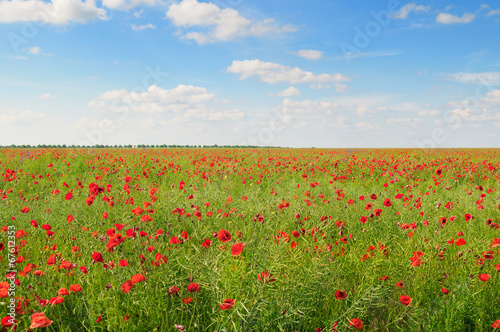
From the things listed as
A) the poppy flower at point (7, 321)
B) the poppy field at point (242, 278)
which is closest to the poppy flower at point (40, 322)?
the poppy field at point (242, 278)

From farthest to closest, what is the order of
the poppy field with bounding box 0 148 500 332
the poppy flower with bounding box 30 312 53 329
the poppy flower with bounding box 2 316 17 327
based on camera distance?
1. the poppy field with bounding box 0 148 500 332
2. the poppy flower with bounding box 2 316 17 327
3. the poppy flower with bounding box 30 312 53 329

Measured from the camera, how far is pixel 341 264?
8.62 feet

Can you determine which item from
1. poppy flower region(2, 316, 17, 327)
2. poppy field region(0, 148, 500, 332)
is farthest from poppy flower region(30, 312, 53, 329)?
poppy flower region(2, 316, 17, 327)

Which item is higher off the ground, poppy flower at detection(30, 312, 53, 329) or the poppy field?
poppy flower at detection(30, 312, 53, 329)

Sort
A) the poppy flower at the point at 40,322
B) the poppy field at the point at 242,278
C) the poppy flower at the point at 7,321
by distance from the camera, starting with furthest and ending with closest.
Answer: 1. the poppy field at the point at 242,278
2. the poppy flower at the point at 7,321
3. the poppy flower at the point at 40,322

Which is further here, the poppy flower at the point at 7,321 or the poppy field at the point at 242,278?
the poppy field at the point at 242,278

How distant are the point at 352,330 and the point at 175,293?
44.2 inches

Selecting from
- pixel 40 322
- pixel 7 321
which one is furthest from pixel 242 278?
pixel 7 321

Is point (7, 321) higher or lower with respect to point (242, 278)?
lower

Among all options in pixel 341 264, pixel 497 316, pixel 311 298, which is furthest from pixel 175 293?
pixel 497 316

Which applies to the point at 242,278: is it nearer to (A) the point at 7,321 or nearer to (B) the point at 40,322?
(B) the point at 40,322

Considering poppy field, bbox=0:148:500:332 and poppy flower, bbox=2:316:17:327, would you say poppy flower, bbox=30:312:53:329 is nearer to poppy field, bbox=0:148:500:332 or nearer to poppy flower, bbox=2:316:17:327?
poppy field, bbox=0:148:500:332

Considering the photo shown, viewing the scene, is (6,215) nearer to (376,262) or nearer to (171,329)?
(171,329)

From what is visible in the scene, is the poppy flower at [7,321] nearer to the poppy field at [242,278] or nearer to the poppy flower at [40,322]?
the poppy field at [242,278]
